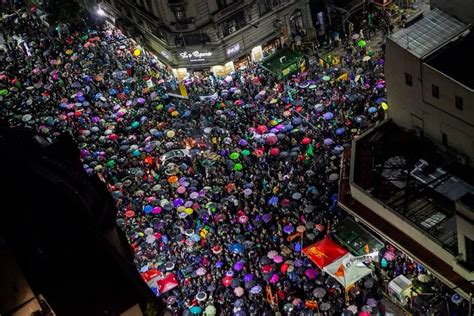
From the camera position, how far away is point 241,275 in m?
39.3

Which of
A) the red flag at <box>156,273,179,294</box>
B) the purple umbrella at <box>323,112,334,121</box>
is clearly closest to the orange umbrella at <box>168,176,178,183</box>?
the red flag at <box>156,273,179,294</box>

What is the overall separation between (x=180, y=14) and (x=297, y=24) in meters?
12.7

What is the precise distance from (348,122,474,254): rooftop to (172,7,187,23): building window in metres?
25.8

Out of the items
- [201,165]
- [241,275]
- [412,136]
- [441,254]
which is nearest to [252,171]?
[201,165]

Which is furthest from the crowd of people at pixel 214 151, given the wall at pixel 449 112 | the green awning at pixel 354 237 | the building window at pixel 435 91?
the building window at pixel 435 91

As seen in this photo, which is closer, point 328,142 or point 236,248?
point 236,248

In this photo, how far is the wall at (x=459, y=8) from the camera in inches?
1390

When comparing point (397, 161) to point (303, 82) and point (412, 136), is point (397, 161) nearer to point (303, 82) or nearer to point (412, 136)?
point (412, 136)

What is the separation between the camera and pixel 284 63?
58406 millimetres

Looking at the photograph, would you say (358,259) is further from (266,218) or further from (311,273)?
(266,218)

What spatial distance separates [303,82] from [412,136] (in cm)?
1961

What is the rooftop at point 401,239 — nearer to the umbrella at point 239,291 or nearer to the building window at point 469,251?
the building window at point 469,251

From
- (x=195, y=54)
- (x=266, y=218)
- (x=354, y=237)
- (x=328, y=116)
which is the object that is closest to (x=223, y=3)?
(x=195, y=54)

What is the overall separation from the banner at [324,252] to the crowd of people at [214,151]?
32.9 inches
